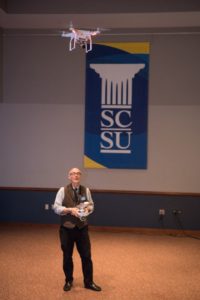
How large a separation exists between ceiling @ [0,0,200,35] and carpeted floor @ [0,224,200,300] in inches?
152

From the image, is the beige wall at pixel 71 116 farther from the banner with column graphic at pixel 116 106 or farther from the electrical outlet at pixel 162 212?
the electrical outlet at pixel 162 212

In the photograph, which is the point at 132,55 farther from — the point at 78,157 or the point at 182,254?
the point at 182,254

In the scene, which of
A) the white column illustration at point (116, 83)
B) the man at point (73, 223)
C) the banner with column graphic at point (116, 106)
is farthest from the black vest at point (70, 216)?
the white column illustration at point (116, 83)

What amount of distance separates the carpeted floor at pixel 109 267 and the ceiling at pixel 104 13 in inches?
152

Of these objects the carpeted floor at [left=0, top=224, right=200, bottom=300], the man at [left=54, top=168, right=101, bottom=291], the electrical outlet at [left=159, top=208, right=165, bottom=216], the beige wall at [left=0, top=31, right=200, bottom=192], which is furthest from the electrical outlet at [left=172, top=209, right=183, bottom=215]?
the man at [left=54, top=168, right=101, bottom=291]

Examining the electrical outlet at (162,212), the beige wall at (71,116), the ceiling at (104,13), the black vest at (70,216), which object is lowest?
the electrical outlet at (162,212)

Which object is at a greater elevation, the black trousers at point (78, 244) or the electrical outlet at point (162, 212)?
the black trousers at point (78, 244)

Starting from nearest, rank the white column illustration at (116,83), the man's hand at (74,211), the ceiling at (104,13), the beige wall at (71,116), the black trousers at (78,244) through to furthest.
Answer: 1. the man's hand at (74,211)
2. the black trousers at (78,244)
3. the ceiling at (104,13)
4. the beige wall at (71,116)
5. the white column illustration at (116,83)

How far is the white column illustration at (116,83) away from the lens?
22.8 feet

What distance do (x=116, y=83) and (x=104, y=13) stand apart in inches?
53.3

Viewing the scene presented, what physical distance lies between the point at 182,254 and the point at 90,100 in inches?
128

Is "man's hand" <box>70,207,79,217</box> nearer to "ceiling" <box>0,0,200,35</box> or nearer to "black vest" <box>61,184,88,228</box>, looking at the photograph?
"black vest" <box>61,184,88,228</box>

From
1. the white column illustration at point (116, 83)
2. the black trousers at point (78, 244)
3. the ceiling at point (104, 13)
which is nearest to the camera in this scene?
the black trousers at point (78, 244)

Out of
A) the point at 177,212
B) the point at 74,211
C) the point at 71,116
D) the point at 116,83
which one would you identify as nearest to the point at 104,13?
the point at 116,83
